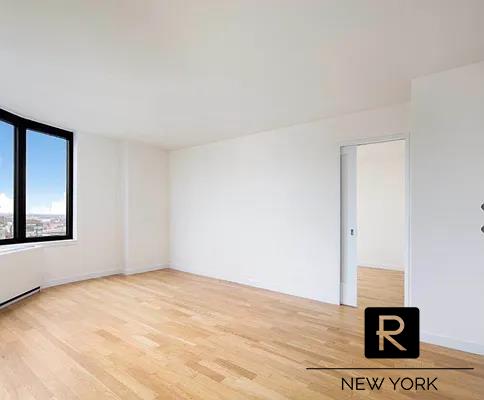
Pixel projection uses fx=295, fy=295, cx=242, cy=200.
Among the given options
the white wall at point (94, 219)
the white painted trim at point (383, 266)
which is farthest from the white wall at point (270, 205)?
the white painted trim at point (383, 266)

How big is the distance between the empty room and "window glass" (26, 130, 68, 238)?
2 cm

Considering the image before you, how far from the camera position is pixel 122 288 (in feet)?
15.8

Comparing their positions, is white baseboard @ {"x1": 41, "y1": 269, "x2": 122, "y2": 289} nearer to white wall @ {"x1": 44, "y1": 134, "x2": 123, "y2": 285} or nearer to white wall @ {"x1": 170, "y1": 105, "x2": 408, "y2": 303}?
white wall @ {"x1": 44, "y1": 134, "x2": 123, "y2": 285}

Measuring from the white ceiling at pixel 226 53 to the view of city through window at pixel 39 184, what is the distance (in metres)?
0.91

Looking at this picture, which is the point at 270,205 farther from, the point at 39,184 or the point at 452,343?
the point at 39,184

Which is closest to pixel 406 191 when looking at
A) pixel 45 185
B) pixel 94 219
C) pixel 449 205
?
pixel 449 205

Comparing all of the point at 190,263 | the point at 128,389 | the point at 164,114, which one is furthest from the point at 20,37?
the point at 190,263

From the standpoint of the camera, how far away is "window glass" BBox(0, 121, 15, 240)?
4285 millimetres

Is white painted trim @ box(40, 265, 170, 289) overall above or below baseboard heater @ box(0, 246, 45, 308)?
below

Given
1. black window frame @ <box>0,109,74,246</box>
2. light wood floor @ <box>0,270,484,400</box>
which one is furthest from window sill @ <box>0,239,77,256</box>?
light wood floor @ <box>0,270,484,400</box>

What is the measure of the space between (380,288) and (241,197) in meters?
2.79

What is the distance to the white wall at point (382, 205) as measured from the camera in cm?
648

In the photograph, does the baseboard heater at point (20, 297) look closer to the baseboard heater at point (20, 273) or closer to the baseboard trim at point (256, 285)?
the baseboard heater at point (20, 273)

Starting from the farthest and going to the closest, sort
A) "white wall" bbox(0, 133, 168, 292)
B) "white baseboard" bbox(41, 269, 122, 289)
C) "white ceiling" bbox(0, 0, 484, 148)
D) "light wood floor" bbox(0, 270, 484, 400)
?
"white wall" bbox(0, 133, 168, 292) → "white baseboard" bbox(41, 269, 122, 289) → "light wood floor" bbox(0, 270, 484, 400) → "white ceiling" bbox(0, 0, 484, 148)
